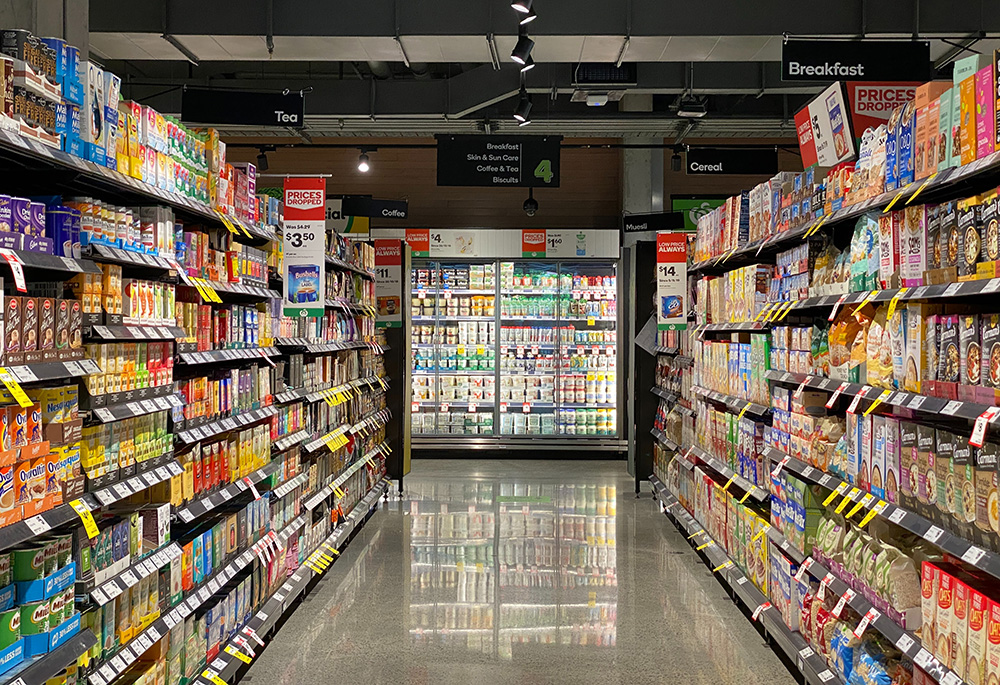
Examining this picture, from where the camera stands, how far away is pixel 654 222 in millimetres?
11680

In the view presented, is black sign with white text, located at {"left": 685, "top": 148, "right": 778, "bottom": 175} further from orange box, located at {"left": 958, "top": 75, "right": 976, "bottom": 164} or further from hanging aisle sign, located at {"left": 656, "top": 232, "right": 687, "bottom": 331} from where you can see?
orange box, located at {"left": 958, "top": 75, "right": 976, "bottom": 164}

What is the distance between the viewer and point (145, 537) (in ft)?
12.1

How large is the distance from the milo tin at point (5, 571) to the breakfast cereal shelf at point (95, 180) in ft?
3.77

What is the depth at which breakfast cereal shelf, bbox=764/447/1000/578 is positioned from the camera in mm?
2710

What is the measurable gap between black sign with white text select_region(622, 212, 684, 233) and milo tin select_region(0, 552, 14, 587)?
30.8ft

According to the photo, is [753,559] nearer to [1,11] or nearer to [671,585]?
[671,585]

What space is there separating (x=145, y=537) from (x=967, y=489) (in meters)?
2.91

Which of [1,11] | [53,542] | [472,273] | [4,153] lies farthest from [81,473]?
[472,273]

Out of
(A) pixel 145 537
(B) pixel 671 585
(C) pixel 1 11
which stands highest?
(C) pixel 1 11

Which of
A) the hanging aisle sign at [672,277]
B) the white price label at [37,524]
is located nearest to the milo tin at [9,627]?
the white price label at [37,524]

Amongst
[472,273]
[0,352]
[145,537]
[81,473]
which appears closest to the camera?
Result: [0,352]

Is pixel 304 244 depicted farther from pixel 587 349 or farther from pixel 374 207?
pixel 587 349

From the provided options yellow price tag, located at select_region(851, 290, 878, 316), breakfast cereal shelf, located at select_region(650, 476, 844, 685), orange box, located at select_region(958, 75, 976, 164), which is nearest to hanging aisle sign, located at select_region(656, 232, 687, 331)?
breakfast cereal shelf, located at select_region(650, 476, 844, 685)

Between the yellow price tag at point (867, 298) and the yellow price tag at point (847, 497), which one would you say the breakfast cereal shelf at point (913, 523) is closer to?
the yellow price tag at point (847, 497)
